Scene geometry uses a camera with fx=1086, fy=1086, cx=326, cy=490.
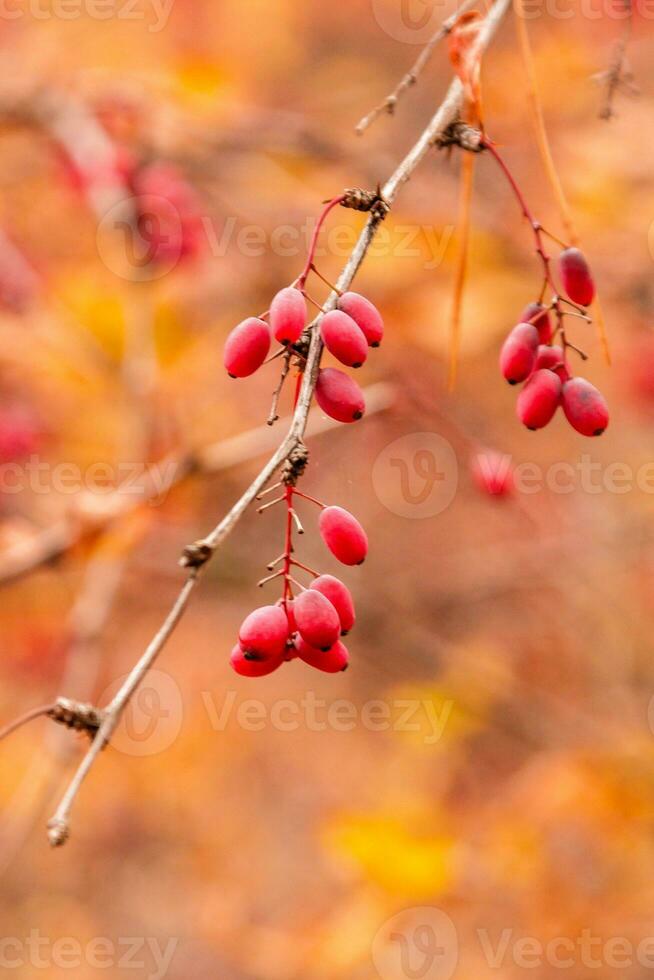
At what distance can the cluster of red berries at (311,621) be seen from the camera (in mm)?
1058

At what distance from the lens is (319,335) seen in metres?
1.06

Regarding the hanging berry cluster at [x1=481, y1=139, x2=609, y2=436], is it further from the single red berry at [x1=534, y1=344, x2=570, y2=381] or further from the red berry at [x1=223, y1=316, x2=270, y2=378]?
the red berry at [x1=223, y1=316, x2=270, y2=378]

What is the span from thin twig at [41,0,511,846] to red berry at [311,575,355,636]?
0.11 metres

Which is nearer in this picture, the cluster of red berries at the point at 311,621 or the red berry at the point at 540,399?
the cluster of red berries at the point at 311,621

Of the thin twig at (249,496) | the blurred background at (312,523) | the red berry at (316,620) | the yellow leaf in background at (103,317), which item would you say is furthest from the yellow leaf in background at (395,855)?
the red berry at (316,620)

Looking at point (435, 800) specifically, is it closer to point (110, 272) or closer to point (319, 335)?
point (110, 272)

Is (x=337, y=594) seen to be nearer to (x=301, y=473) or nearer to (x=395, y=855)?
(x=301, y=473)

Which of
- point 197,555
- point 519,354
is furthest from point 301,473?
point 519,354

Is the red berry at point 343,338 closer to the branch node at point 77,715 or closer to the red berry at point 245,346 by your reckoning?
the red berry at point 245,346

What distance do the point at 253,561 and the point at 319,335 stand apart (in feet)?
10.3

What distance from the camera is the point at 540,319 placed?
53.3 inches

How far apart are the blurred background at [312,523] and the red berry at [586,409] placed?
1.10 m

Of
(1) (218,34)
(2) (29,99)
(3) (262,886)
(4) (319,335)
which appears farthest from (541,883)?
(1) (218,34)

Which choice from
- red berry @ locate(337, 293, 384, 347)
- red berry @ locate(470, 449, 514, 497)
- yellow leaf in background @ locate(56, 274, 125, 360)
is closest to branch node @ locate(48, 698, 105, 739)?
red berry @ locate(337, 293, 384, 347)
